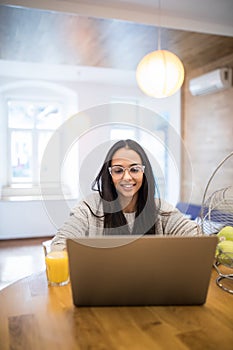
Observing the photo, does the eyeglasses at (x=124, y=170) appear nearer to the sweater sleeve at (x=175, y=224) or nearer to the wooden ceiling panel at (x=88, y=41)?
the sweater sleeve at (x=175, y=224)

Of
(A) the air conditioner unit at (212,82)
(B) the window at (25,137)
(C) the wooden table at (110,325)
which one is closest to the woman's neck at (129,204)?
(C) the wooden table at (110,325)

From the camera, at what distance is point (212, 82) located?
4.05m

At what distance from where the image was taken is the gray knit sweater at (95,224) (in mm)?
1273

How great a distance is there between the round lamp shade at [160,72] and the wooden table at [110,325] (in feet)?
5.92

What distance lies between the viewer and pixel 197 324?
2.87ft

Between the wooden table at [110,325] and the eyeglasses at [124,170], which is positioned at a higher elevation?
the eyeglasses at [124,170]

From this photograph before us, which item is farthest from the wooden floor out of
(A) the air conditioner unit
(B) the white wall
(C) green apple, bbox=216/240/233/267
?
(A) the air conditioner unit

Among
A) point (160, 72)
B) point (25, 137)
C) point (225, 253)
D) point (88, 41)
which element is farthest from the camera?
point (25, 137)

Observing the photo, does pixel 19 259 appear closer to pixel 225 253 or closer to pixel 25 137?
pixel 25 137

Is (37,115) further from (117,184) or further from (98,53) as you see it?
(117,184)

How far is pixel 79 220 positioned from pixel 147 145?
45 centimetres

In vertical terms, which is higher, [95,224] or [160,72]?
[160,72]

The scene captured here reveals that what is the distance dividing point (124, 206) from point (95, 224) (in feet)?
0.46

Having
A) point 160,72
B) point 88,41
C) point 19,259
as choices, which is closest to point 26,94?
point 88,41
